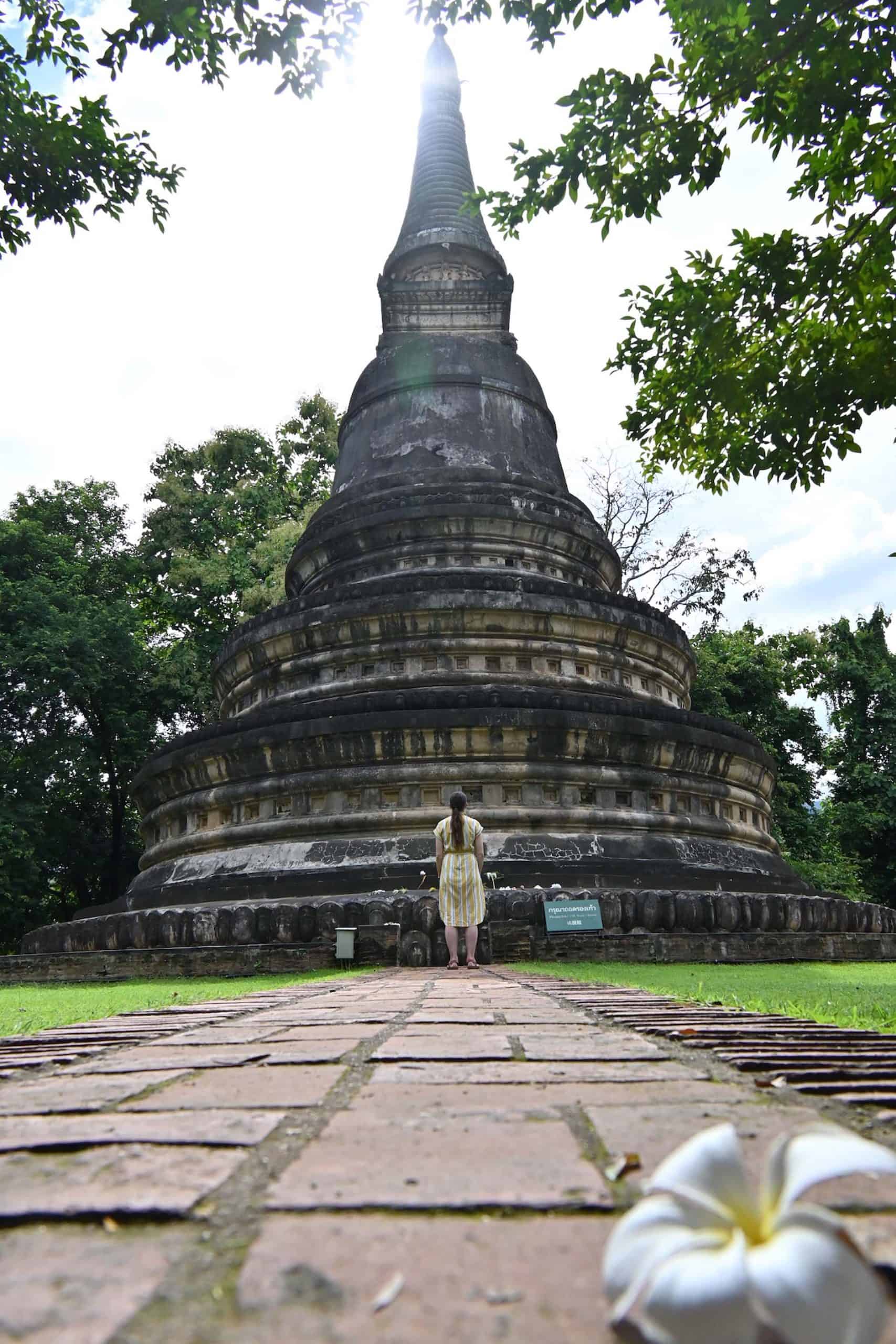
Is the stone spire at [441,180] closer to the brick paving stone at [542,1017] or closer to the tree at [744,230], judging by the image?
the tree at [744,230]

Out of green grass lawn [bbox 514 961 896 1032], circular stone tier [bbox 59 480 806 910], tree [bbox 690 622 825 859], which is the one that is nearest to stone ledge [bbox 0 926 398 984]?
green grass lawn [bbox 514 961 896 1032]

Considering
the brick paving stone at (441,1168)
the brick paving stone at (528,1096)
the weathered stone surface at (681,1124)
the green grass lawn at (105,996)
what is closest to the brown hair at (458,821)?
the green grass lawn at (105,996)

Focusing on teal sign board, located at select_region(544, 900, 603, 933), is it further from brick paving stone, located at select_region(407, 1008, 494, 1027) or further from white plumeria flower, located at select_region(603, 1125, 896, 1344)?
white plumeria flower, located at select_region(603, 1125, 896, 1344)

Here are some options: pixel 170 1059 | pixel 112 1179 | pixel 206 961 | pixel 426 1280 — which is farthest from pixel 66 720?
pixel 426 1280

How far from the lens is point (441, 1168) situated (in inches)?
51.1

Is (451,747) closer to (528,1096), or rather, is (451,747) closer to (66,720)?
(528,1096)

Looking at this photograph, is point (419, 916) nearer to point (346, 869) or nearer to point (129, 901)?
point (346, 869)

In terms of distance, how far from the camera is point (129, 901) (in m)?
11.7

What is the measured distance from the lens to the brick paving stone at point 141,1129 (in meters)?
1.50

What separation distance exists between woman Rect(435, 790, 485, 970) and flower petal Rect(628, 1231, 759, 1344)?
654 cm

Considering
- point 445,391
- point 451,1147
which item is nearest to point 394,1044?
point 451,1147

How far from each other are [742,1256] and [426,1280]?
32 cm

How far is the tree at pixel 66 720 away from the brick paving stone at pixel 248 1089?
695 inches

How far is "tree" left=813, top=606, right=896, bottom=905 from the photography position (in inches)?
914
